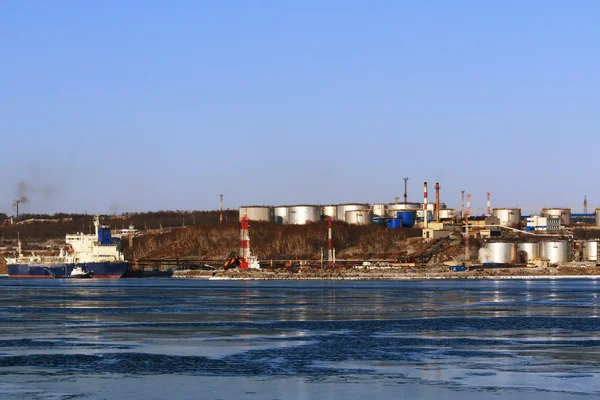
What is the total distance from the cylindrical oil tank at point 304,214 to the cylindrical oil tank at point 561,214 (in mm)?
36798

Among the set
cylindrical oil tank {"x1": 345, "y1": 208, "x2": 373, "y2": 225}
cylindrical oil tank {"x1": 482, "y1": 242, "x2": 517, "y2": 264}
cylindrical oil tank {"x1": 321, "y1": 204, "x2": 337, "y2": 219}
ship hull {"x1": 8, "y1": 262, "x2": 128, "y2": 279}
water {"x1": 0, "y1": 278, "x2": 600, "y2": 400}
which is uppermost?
cylindrical oil tank {"x1": 321, "y1": 204, "x2": 337, "y2": 219}

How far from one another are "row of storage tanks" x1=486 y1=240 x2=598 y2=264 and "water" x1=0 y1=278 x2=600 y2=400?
261 feet

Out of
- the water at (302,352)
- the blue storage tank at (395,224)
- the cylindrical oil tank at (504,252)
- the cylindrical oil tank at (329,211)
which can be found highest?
the cylindrical oil tank at (329,211)

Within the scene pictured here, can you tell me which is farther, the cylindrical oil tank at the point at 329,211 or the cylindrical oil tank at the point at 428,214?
the cylindrical oil tank at the point at 329,211

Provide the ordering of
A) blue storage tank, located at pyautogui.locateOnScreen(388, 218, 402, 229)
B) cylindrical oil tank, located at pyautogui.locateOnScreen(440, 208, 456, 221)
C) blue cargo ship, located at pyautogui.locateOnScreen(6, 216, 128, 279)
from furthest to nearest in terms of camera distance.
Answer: cylindrical oil tank, located at pyautogui.locateOnScreen(440, 208, 456, 221)
blue storage tank, located at pyautogui.locateOnScreen(388, 218, 402, 229)
blue cargo ship, located at pyautogui.locateOnScreen(6, 216, 128, 279)

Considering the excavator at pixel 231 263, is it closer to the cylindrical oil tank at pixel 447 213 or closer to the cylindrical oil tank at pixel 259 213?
the cylindrical oil tank at pixel 259 213

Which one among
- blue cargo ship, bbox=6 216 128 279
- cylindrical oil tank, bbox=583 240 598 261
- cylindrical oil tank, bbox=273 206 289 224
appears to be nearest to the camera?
blue cargo ship, bbox=6 216 128 279

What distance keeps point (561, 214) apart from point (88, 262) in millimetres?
78197

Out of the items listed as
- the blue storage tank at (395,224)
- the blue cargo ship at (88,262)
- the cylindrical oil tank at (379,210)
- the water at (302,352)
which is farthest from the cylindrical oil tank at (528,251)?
the water at (302,352)

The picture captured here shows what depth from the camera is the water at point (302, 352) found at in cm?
2459

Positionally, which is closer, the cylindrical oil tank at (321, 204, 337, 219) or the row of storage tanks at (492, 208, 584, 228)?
the row of storage tanks at (492, 208, 584, 228)

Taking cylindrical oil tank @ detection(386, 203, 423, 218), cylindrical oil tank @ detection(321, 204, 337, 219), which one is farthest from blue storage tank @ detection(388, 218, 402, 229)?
cylindrical oil tank @ detection(321, 204, 337, 219)

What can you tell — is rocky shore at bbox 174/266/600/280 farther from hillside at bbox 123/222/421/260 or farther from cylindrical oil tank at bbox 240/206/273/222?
cylindrical oil tank at bbox 240/206/273/222

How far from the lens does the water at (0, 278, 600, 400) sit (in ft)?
80.7
